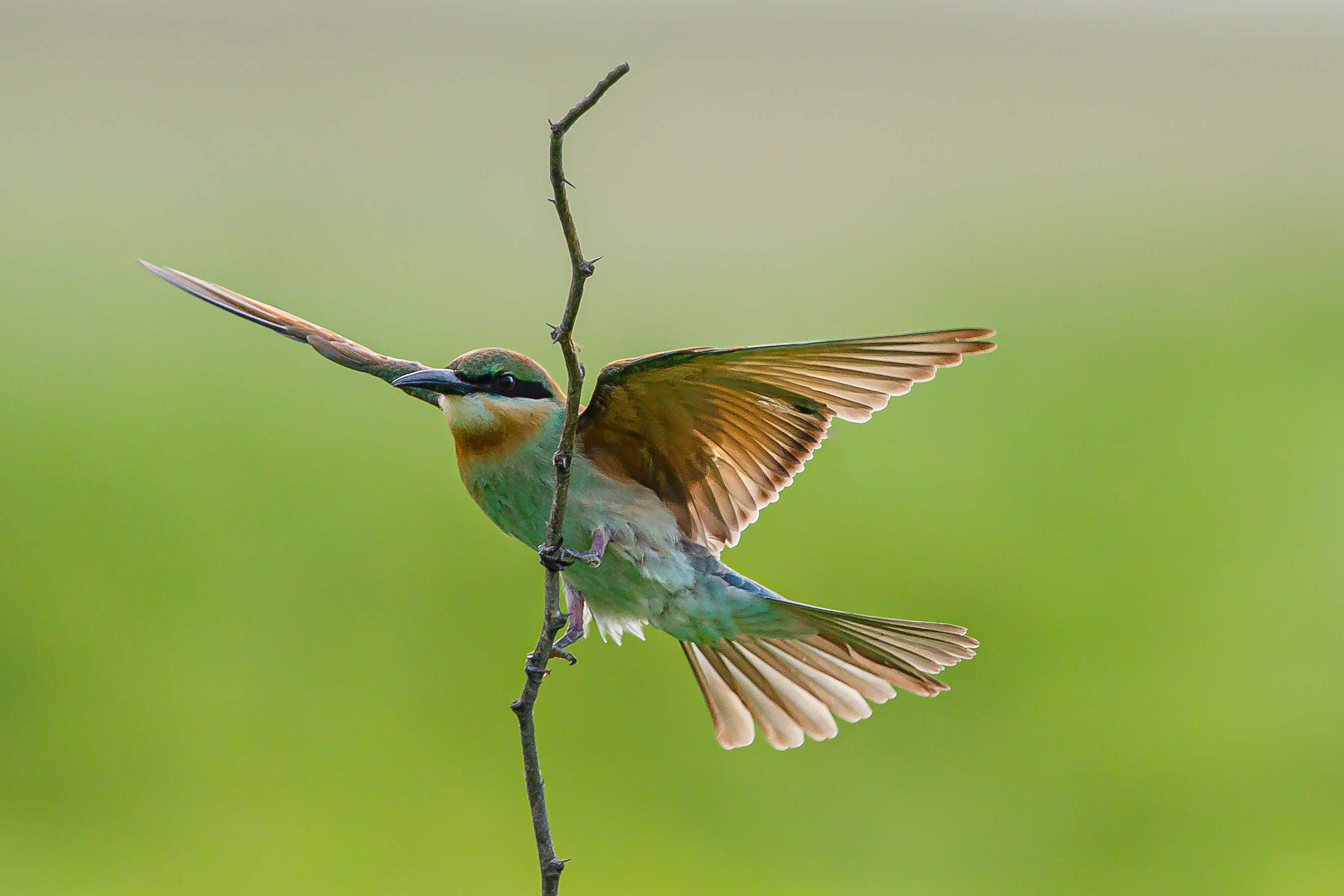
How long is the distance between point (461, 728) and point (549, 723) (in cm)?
32

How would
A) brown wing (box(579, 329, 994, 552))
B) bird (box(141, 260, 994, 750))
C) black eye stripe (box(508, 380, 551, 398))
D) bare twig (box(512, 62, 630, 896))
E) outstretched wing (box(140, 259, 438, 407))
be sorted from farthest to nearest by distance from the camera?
outstretched wing (box(140, 259, 438, 407))
black eye stripe (box(508, 380, 551, 398))
bird (box(141, 260, 994, 750))
brown wing (box(579, 329, 994, 552))
bare twig (box(512, 62, 630, 896))

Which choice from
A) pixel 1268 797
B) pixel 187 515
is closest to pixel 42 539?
pixel 187 515

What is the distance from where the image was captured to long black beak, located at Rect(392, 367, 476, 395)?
1.57m

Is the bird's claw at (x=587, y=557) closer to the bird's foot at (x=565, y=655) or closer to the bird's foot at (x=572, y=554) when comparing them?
the bird's foot at (x=572, y=554)

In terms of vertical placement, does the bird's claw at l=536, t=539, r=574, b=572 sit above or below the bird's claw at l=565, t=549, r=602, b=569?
above

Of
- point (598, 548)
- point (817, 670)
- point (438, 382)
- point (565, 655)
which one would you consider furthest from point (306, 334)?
point (817, 670)

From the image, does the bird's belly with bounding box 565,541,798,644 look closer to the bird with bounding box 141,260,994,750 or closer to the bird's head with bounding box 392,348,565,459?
the bird with bounding box 141,260,994,750

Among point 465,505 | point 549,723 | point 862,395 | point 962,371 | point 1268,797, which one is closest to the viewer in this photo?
point 862,395

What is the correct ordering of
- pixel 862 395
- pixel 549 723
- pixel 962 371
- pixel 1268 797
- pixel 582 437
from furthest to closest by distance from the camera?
pixel 962 371 → pixel 1268 797 → pixel 549 723 → pixel 582 437 → pixel 862 395

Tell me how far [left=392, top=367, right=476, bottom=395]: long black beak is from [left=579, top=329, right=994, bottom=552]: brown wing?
16 centimetres

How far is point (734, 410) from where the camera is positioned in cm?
162

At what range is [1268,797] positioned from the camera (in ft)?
13.5

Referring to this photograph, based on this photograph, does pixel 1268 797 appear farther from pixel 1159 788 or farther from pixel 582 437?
pixel 582 437

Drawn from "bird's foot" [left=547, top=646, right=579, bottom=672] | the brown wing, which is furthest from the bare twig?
the brown wing
